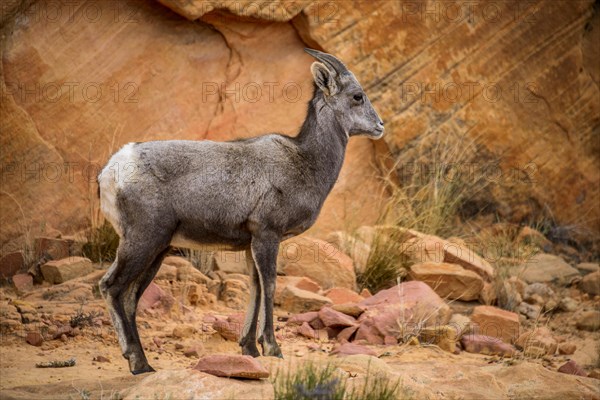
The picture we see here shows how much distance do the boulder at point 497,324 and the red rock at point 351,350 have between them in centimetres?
202

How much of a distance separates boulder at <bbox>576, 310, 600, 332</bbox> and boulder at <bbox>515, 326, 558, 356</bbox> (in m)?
1.03

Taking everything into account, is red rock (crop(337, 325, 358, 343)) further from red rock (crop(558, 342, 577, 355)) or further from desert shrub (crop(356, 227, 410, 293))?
red rock (crop(558, 342, 577, 355))

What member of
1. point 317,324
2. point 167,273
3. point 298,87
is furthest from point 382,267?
point 298,87

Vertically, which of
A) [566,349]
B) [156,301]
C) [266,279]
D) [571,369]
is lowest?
[566,349]

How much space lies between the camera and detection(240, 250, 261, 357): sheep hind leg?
24.6 ft

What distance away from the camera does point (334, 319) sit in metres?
8.82

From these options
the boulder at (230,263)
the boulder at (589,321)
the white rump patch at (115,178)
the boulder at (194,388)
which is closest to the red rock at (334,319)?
the boulder at (230,263)

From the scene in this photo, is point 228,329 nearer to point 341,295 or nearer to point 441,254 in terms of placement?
point 341,295

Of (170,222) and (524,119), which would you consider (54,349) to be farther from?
(524,119)

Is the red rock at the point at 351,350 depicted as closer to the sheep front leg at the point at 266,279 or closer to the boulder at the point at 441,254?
the sheep front leg at the point at 266,279

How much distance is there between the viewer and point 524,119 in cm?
1358

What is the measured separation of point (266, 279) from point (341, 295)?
2.63m

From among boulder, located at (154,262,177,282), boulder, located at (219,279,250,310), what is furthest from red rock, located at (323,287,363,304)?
boulder, located at (154,262,177,282)

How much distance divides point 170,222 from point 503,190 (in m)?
7.77
